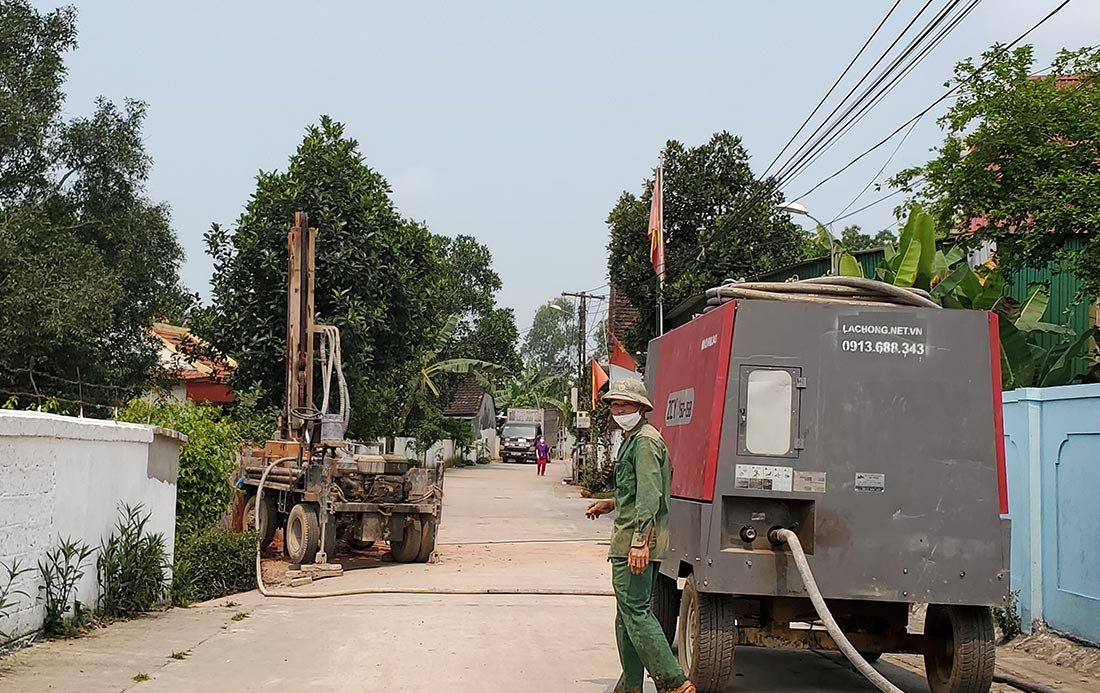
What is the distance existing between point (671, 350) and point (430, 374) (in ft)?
144

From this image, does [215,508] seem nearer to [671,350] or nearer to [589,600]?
[589,600]

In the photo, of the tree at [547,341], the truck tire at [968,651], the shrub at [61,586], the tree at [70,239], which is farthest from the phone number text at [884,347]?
the tree at [547,341]

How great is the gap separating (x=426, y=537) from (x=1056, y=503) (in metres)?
9.20

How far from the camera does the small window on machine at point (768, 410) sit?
7703 mm

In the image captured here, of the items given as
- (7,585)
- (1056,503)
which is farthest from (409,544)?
(1056,503)

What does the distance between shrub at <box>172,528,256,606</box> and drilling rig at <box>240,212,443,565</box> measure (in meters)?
1.17

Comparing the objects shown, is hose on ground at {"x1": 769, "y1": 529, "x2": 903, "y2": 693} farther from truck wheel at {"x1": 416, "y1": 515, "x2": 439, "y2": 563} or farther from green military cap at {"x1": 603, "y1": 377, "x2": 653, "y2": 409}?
truck wheel at {"x1": 416, "y1": 515, "x2": 439, "y2": 563}

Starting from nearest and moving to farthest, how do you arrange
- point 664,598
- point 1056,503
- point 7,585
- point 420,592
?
point 7,585, point 664,598, point 1056,503, point 420,592

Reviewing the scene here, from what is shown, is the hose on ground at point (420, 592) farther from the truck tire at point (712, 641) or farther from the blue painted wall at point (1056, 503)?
the truck tire at point (712, 641)

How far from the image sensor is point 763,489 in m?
7.67

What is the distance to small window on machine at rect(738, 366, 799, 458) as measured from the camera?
7703mm

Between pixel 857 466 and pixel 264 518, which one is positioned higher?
pixel 857 466

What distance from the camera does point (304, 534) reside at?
637 inches

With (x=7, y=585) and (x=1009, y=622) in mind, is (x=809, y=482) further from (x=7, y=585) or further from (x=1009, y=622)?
(x=7, y=585)
